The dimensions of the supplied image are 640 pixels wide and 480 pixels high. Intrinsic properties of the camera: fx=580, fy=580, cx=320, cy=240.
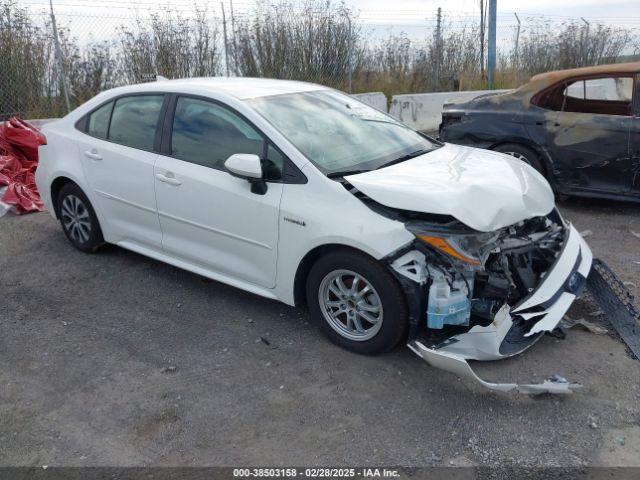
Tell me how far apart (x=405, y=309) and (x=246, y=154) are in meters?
1.46

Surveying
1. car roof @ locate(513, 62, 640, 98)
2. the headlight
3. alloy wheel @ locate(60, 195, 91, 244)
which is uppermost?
car roof @ locate(513, 62, 640, 98)

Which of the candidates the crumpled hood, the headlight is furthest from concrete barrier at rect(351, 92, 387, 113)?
the headlight

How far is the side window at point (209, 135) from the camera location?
3.99 metres

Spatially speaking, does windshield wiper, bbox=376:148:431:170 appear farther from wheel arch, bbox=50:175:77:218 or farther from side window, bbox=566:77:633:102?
side window, bbox=566:77:633:102

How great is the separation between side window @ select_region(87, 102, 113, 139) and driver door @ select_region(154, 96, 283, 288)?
878 millimetres

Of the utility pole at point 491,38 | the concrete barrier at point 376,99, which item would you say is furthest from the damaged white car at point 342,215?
the utility pole at point 491,38

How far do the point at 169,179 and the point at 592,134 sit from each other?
15.0ft

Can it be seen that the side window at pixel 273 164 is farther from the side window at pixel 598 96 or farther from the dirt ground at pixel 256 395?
the side window at pixel 598 96

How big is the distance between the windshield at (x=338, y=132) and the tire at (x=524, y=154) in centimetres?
255

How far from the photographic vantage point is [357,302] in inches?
142

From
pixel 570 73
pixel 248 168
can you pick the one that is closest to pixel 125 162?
pixel 248 168

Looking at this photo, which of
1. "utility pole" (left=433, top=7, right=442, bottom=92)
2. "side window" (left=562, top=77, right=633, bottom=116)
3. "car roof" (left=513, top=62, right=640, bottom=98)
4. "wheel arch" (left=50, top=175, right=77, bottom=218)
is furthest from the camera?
"utility pole" (left=433, top=7, right=442, bottom=92)

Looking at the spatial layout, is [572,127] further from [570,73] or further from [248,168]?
[248,168]

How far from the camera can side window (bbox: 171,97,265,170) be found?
3988 millimetres
